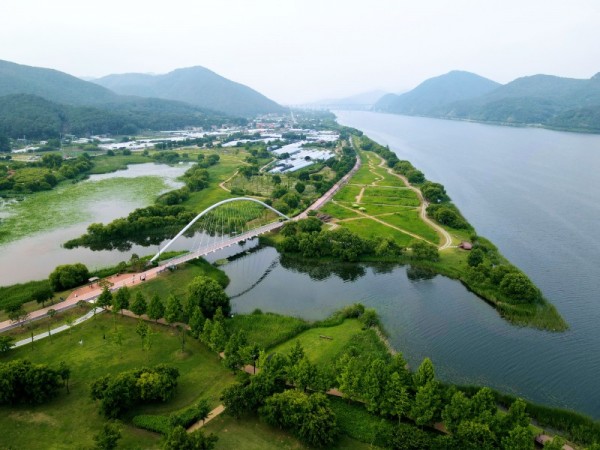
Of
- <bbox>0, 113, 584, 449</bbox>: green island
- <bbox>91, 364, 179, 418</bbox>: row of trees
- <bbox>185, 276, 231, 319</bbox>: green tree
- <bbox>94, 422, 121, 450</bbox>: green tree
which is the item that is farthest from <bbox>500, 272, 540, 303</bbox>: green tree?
<bbox>94, 422, 121, 450</bbox>: green tree

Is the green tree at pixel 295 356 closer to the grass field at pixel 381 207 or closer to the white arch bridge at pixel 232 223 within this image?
the white arch bridge at pixel 232 223

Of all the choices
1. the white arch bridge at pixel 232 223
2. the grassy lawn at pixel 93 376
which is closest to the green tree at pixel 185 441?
the grassy lawn at pixel 93 376

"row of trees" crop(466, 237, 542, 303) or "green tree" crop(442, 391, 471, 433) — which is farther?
"row of trees" crop(466, 237, 542, 303)

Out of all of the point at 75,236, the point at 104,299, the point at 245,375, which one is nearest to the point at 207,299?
the point at 104,299

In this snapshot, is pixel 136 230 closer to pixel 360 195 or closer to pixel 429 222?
pixel 360 195

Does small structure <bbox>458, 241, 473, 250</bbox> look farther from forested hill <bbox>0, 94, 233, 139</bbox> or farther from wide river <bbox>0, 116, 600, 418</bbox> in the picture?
forested hill <bbox>0, 94, 233, 139</bbox>

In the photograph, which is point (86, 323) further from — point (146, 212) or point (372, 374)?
point (146, 212)
